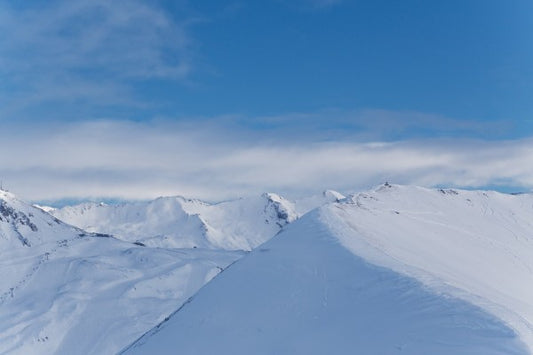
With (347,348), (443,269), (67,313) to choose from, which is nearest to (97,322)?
(67,313)

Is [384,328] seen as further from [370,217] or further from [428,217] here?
[428,217]

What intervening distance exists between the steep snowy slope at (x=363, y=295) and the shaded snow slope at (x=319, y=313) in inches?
3.7

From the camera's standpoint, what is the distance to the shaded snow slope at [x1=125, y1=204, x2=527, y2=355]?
33875 mm

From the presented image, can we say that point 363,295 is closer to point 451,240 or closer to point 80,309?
point 451,240

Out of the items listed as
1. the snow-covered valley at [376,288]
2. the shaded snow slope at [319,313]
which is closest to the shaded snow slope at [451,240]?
the snow-covered valley at [376,288]

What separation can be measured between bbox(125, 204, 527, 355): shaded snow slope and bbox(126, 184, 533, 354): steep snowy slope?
0.09 m

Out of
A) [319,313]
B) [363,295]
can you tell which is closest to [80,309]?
[319,313]

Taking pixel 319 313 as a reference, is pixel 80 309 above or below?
below

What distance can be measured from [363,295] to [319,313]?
9.73 ft

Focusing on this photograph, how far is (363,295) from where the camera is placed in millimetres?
42781

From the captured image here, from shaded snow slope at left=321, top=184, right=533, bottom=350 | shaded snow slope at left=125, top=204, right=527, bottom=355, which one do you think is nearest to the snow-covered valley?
shaded snow slope at left=125, top=204, right=527, bottom=355

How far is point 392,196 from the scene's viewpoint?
91812mm

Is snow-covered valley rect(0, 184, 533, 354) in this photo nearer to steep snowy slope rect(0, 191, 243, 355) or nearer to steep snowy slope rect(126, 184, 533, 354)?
steep snowy slope rect(126, 184, 533, 354)

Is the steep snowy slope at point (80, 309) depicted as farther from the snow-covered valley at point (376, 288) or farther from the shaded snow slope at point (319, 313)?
the shaded snow slope at point (319, 313)
